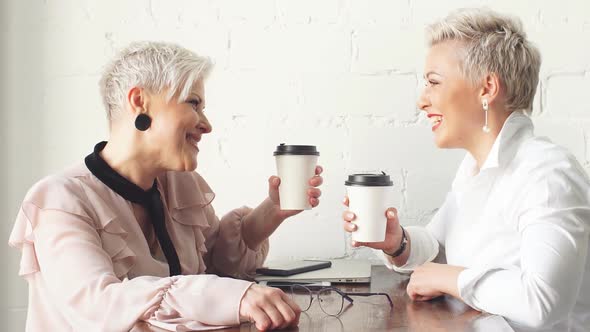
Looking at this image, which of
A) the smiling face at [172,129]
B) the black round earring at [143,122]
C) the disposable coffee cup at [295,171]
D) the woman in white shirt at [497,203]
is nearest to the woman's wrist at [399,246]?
the woman in white shirt at [497,203]

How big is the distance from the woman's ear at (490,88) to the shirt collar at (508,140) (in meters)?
0.06

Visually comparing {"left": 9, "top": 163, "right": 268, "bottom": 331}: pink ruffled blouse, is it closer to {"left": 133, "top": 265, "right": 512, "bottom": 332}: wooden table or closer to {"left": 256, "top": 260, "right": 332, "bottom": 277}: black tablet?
{"left": 133, "top": 265, "right": 512, "bottom": 332}: wooden table

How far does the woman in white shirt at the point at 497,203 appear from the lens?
131 centimetres

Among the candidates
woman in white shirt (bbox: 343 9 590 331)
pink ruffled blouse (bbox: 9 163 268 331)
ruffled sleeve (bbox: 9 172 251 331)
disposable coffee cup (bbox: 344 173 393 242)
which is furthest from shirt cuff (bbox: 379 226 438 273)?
ruffled sleeve (bbox: 9 172 251 331)

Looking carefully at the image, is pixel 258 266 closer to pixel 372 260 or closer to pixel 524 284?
pixel 372 260

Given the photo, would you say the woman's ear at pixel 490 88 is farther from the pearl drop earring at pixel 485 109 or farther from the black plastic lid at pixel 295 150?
the black plastic lid at pixel 295 150

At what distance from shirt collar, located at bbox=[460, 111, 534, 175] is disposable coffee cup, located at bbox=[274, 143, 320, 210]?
1.23ft

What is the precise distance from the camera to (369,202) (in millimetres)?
1400

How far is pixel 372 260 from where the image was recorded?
2096mm

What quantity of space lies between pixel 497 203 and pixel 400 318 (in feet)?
1.16

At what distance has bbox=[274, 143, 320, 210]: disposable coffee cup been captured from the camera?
1.54 m

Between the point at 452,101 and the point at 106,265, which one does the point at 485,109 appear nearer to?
the point at 452,101

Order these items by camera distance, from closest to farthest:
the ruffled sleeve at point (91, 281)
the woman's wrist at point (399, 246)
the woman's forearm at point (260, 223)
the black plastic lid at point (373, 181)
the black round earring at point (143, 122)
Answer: the ruffled sleeve at point (91, 281) → the black plastic lid at point (373, 181) → the black round earring at point (143, 122) → the woman's wrist at point (399, 246) → the woman's forearm at point (260, 223)

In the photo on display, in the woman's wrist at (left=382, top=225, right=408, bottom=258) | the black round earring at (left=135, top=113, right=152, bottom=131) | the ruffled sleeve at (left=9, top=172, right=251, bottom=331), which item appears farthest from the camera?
the woman's wrist at (left=382, top=225, right=408, bottom=258)
